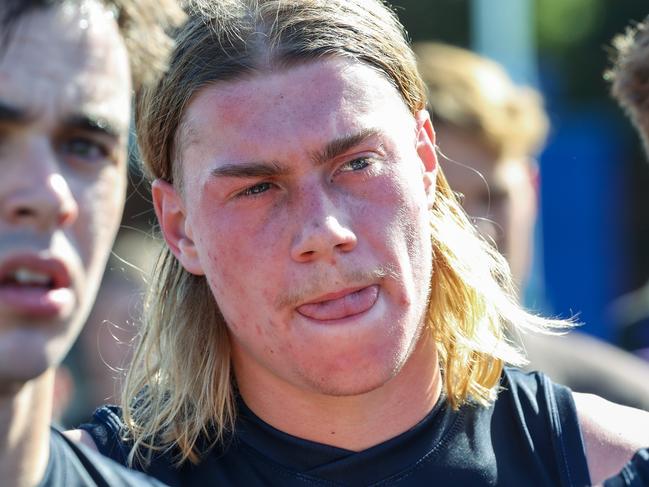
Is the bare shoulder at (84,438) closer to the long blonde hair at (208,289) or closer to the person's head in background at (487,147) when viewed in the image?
the long blonde hair at (208,289)

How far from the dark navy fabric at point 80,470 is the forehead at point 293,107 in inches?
31.7

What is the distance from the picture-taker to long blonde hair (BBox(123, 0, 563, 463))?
2.96 m

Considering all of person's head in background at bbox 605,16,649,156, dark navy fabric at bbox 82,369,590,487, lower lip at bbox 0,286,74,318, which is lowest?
dark navy fabric at bbox 82,369,590,487

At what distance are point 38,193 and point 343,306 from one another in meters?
0.92

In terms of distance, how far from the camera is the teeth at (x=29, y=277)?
2.01 meters

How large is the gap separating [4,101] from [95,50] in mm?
242

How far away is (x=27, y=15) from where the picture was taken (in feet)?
6.82

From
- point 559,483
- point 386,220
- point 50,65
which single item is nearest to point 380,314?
point 386,220

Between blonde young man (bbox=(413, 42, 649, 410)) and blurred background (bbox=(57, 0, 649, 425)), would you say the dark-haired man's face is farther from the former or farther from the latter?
blurred background (bbox=(57, 0, 649, 425))

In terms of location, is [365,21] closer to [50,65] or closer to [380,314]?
[380,314]

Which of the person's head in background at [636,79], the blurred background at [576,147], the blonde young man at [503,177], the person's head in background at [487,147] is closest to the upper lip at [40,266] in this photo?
the person's head in background at [636,79]

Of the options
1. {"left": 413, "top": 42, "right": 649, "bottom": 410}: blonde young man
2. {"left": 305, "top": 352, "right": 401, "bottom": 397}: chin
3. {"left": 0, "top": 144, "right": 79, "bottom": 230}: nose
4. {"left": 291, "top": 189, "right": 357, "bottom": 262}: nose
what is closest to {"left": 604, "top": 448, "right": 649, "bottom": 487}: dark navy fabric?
{"left": 305, "top": 352, "right": 401, "bottom": 397}: chin

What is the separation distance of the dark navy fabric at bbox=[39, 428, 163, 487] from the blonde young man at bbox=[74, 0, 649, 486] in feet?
1.78

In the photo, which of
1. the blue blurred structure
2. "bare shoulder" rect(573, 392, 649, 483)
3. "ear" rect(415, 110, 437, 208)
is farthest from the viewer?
the blue blurred structure
